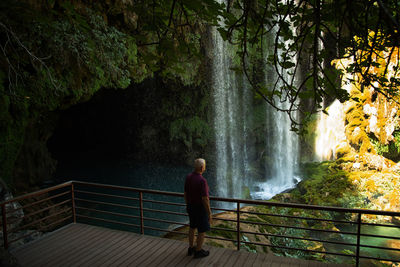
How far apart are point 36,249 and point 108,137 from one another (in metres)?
15.2

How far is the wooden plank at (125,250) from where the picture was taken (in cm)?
369

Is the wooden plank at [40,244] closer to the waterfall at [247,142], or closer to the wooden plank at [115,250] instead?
the wooden plank at [115,250]

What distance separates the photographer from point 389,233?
8109 millimetres

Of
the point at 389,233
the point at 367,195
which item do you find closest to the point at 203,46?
the point at 367,195

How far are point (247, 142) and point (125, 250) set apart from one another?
45.2 feet

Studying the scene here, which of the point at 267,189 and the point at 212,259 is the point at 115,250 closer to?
the point at 212,259

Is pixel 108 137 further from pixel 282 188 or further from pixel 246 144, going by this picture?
pixel 282 188

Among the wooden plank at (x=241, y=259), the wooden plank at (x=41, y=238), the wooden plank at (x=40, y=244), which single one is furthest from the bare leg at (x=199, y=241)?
the wooden plank at (x=41, y=238)

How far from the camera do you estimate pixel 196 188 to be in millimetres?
3404

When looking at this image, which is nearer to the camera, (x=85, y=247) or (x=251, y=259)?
(x=251, y=259)

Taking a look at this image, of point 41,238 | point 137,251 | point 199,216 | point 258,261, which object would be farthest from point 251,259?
point 41,238

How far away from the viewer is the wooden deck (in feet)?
11.8

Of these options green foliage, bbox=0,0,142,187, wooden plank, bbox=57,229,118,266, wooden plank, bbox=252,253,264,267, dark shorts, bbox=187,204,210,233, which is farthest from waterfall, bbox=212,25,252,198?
dark shorts, bbox=187,204,210,233

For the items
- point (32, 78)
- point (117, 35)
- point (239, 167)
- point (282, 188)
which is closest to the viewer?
point (32, 78)
